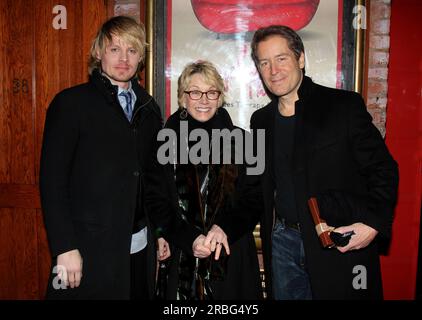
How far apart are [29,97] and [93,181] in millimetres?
1384

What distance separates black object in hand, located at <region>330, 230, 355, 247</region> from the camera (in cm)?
182

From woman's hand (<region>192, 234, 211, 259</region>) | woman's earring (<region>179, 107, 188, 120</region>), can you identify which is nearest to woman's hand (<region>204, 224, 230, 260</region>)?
woman's hand (<region>192, 234, 211, 259</region>)

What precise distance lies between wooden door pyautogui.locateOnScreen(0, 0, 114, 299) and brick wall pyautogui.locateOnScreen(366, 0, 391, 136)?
1889 millimetres

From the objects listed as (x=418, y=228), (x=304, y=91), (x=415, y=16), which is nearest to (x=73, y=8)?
(x=304, y=91)

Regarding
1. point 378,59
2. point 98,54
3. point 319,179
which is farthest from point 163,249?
point 378,59

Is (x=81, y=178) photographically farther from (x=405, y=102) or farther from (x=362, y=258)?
(x=405, y=102)

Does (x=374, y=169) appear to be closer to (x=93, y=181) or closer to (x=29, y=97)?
(x=93, y=181)

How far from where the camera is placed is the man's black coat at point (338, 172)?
6.11 feet

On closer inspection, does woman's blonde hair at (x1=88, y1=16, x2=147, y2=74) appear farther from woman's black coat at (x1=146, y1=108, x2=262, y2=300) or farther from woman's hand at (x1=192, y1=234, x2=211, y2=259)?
woman's hand at (x1=192, y1=234, x2=211, y2=259)

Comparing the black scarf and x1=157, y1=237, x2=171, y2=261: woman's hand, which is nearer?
the black scarf

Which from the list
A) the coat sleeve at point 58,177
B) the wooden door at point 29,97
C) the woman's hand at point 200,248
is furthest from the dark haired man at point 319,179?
the wooden door at point 29,97

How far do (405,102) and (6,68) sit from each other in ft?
9.66

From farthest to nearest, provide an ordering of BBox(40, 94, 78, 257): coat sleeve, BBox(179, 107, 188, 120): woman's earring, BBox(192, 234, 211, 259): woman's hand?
BBox(179, 107, 188, 120): woman's earring → BBox(192, 234, 211, 259): woman's hand → BBox(40, 94, 78, 257): coat sleeve

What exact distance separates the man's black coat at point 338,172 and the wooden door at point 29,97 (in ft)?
5.82
